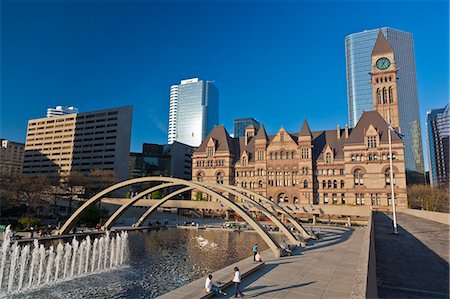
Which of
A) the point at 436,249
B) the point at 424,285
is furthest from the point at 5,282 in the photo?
the point at 436,249

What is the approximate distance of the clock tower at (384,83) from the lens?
82938 mm

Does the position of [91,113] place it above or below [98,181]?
above

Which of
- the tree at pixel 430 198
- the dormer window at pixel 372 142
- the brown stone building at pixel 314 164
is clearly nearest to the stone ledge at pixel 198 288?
the tree at pixel 430 198

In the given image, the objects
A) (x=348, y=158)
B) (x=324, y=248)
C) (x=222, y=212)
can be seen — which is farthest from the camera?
(x=222, y=212)

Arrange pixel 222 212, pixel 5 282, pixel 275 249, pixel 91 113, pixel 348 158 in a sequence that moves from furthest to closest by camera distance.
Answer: pixel 91 113
pixel 222 212
pixel 348 158
pixel 275 249
pixel 5 282

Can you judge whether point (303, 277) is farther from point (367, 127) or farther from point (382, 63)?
point (382, 63)

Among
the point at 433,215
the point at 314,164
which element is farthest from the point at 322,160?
the point at 433,215

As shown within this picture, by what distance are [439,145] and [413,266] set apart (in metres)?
151

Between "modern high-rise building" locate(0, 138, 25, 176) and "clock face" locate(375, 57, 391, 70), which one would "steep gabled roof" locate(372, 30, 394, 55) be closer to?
"clock face" locate(375, 57, 391, 70)

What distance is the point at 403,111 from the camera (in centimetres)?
19075

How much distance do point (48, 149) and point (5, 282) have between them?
5316 inches

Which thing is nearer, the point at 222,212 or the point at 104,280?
the point at 104,280

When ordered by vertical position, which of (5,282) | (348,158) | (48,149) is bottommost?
(5,282)

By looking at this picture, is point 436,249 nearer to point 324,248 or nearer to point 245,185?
point 324,248
